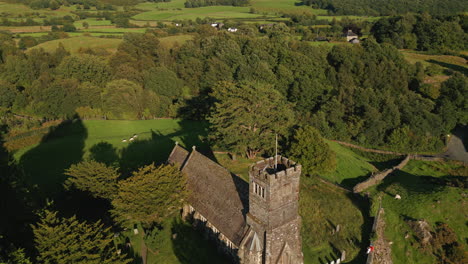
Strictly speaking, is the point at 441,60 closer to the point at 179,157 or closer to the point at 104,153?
the point at 179,157

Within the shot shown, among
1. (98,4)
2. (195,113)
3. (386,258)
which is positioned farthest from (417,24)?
(98,4)

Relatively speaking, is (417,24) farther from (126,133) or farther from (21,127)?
(21,127)

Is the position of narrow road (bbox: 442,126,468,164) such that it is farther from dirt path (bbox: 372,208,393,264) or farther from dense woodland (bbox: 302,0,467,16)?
dense woodland (bbox: 302,0,467,16)

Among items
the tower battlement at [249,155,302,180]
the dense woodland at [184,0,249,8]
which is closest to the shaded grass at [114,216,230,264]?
the tower battlement at [249,155,302,180]

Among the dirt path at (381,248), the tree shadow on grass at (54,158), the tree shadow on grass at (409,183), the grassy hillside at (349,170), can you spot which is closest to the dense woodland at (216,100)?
the tree shadow on grass at (54,158)

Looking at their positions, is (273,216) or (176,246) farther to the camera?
(176,246)

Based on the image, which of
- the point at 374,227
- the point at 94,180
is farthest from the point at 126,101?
the point at 374,227
